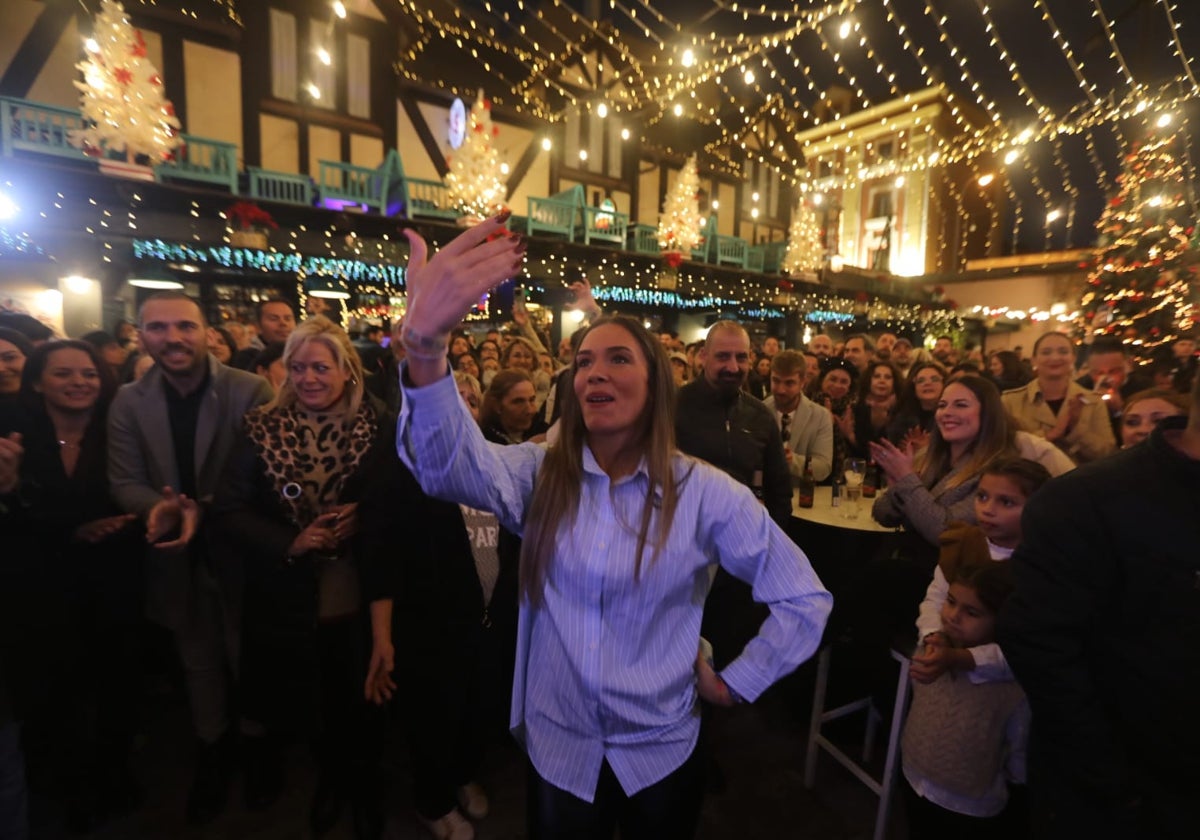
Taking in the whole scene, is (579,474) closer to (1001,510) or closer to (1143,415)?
(1001,510)

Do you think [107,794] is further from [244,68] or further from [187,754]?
[244,68]

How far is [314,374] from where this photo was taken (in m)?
2.33

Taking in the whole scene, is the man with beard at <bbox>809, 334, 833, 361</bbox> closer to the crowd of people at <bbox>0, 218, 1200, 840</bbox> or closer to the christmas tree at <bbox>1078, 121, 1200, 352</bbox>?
the crowd of people at <bbox>0, 218, 1200, 840</bbox>

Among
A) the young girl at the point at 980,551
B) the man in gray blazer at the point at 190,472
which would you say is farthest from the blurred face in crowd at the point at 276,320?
the young girl at the point at 980,551

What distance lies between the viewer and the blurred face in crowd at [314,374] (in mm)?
2328

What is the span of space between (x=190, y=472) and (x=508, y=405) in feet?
4.93

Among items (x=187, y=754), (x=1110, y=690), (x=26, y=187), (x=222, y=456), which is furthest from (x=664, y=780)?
(x=26, y=187)

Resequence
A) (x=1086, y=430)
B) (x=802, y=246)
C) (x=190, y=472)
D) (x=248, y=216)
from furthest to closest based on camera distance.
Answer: (x=802, y=246) → (x=248, y=216) → (x=1086, y=430) → (x=190, y=472)

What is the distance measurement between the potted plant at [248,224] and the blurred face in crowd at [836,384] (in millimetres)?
7577

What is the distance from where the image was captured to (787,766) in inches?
114

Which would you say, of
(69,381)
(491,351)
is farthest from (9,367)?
(491,351)

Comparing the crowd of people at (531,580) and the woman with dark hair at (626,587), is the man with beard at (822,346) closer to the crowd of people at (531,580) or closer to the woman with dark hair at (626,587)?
the crowd of people at (531,580)

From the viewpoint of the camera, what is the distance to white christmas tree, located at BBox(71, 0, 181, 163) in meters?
7.07

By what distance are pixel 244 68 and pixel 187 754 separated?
1098 centimetres
